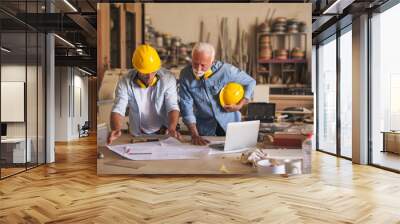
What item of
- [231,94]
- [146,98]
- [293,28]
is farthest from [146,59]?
[293,28]

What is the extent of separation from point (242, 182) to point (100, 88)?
106 inches

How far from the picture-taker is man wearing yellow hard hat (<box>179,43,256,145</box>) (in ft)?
20.1

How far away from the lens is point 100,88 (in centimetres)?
613

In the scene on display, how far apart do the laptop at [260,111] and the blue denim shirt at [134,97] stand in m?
1.18

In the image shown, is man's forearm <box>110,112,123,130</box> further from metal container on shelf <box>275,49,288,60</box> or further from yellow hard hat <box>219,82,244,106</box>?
metal container on shelf <box>275,49,288,60</box>

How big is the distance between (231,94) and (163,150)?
1.42 meters

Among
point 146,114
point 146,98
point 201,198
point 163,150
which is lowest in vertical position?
point 201,198

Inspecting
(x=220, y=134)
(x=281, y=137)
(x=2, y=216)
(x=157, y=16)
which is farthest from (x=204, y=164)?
(x=2, y=216)

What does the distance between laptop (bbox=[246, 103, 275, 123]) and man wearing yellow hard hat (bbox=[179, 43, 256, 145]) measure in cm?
15

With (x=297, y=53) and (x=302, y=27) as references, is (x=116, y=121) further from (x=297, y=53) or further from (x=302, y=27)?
(x=302, y=27)

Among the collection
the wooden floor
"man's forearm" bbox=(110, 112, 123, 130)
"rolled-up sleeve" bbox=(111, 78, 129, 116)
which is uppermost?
"rolled-up sleeve" bbox=(111, 78, 129, 116)

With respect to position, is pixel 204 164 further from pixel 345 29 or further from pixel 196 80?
pixel 345 29

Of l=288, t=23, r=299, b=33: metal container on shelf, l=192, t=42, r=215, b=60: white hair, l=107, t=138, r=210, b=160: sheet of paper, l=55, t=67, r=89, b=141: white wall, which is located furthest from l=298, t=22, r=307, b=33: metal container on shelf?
l=55, t=67, r=89, b=141: white wall

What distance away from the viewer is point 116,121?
20.1 ft
